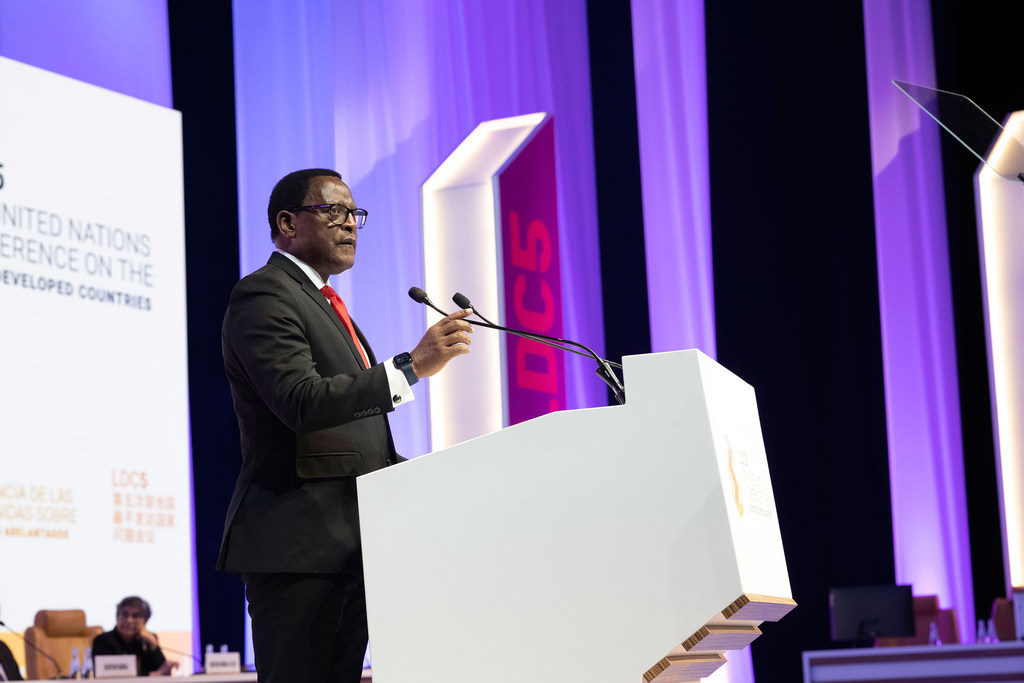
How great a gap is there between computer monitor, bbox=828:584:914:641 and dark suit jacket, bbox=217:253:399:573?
394 cm

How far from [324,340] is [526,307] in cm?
425

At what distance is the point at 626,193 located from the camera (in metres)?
7.19

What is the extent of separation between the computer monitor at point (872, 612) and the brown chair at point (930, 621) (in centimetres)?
24

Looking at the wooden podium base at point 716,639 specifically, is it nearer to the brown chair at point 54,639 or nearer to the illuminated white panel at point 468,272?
the illuminated white panel at point 468,272

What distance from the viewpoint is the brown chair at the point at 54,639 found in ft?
18.0

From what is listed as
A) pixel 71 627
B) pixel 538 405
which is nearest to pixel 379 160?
pixel 538 405


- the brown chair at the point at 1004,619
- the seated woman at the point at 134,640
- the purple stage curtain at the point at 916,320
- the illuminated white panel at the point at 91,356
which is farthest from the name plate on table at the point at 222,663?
the purple stage curtain at the point at 916,320

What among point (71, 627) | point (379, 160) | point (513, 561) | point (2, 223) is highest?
point (379, 160)

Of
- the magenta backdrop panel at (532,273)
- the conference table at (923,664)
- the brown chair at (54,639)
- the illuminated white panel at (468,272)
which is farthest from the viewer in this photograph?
the magenta backdrop panel at (532,273)

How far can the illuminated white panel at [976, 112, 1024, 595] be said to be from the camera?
20.9 ft

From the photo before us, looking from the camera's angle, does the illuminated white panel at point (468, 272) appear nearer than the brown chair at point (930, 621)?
No

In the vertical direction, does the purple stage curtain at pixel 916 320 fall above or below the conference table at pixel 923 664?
above

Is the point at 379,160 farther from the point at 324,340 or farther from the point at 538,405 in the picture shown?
the point at 324,340

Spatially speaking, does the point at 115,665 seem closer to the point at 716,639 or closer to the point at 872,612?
the point at 872,612
